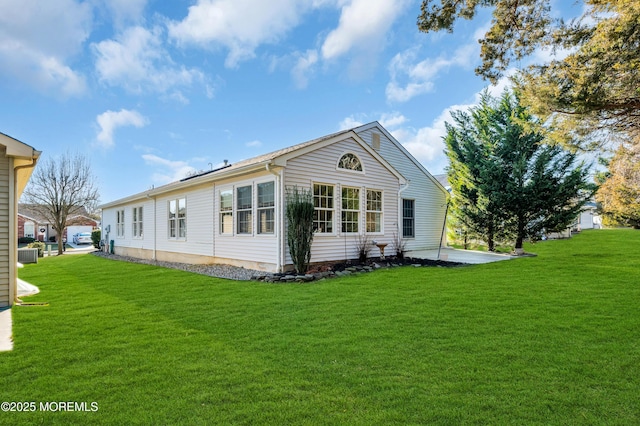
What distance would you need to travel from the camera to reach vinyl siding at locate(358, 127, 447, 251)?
15.3m

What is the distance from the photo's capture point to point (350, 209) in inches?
428

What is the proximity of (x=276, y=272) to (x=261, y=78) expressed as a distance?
9.58 meters

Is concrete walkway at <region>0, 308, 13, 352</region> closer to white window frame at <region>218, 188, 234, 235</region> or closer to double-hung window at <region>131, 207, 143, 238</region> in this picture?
white window frame at <region>218, 188, 234, 235</region>

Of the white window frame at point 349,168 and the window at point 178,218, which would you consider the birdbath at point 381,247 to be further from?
the window at point 178,218

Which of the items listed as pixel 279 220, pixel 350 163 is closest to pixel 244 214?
pixel 279 220

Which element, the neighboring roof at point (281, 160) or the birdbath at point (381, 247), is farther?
the birdbath at point (381, 247)

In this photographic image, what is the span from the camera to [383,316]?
5.05 metres

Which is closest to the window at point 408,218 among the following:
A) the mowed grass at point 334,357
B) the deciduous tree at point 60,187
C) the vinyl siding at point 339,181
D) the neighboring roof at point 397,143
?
the neighboring roof at point 397,143

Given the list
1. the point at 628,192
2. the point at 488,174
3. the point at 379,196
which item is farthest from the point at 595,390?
the point at 628,192

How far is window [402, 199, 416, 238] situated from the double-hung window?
12848 mm

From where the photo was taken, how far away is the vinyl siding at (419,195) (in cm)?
1527

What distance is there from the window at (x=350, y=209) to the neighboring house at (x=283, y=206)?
0.03 metres

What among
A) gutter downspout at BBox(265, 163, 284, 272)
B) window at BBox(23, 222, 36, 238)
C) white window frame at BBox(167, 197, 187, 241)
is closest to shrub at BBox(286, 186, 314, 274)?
gutter downspout at BBox(265, 163, 284, 272)

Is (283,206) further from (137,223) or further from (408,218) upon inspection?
(137,223)
